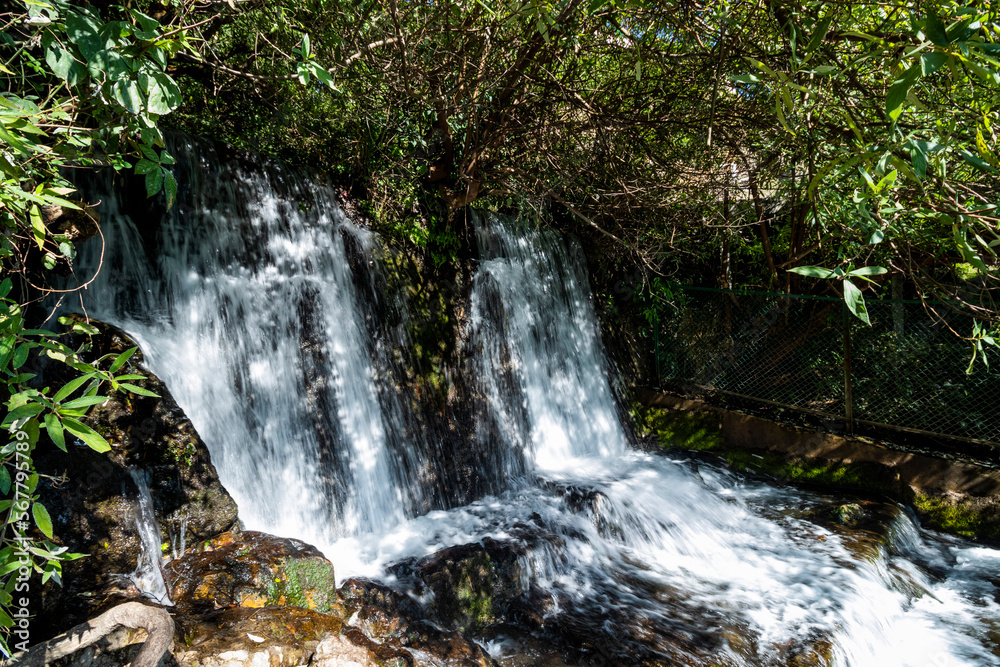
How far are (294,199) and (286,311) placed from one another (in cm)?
123

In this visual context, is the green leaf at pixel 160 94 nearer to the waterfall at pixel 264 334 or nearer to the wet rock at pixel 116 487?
the wet rock at pixel 116 487

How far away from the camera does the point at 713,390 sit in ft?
25.1

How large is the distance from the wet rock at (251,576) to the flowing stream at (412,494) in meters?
0.70

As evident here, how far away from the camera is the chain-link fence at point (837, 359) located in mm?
5695

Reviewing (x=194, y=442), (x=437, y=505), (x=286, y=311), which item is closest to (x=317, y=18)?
(x=286, y=311)

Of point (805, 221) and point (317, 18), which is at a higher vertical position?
point (317, 18)

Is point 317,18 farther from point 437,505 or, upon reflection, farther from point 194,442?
point 437,505

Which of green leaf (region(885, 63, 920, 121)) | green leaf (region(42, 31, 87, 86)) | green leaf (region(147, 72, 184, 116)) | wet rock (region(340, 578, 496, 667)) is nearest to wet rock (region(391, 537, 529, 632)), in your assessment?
wet rock (region(340, 578, 496, 667))

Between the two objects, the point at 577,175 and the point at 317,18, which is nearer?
the point at 317,18

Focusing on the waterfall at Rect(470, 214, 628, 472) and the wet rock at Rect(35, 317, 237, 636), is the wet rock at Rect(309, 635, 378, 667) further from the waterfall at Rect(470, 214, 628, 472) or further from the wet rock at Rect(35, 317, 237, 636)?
the waterfall at Rect(470, 214, 628, 472)

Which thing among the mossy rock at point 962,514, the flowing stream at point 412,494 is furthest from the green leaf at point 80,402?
the mossy rock at point 962,514

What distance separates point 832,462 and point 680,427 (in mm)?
1865

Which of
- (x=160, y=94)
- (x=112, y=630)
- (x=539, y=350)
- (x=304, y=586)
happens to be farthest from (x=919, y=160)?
(x=539, y=350)

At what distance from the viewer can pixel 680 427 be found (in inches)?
301
